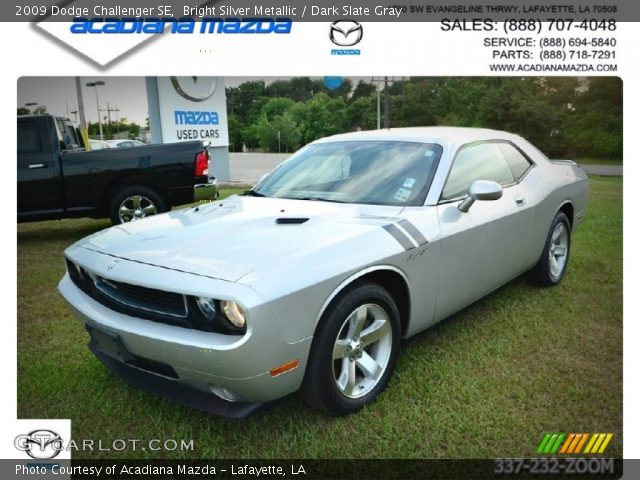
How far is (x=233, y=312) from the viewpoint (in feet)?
6.71

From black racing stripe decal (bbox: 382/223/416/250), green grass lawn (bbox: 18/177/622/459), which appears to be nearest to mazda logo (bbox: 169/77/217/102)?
green grass lawn (bbox: 18/177/622/459)

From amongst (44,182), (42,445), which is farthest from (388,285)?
(44,182)

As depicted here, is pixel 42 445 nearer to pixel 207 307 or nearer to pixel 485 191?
pixel 207 307

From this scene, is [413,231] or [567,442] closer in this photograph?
[567,442]

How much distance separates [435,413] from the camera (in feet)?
8.37

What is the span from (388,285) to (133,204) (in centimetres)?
440

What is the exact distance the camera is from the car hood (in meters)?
2.24

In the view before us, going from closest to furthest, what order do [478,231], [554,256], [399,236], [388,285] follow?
[399,236], [388,285], [478,231], [554,256]

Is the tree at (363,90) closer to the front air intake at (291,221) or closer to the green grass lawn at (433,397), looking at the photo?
the front air intake at (291,221)

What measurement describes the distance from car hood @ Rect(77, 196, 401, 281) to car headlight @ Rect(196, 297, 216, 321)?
0.11 metres

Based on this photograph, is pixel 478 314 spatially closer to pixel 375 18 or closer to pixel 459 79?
pixel 459 79

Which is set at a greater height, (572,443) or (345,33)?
(345,33)

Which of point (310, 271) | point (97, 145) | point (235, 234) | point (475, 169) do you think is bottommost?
point (310, 271)

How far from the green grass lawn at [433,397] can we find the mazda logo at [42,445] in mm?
101
